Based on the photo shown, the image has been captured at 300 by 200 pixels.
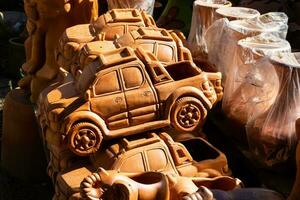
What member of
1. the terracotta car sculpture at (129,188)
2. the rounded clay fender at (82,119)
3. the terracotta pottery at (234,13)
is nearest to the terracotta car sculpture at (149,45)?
the rounded clay fender at (82,119)

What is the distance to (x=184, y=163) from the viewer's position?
4.73 feet

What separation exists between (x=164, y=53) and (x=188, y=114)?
22cm

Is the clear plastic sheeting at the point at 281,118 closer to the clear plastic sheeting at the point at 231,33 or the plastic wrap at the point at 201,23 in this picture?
the clear plastic sheeting at the point at 231,33

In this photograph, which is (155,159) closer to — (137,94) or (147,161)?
(147,161)

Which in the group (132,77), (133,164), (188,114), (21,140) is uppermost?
(132,77)

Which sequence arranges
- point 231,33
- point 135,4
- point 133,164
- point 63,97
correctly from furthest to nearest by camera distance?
point 135,4 → point 231,33 → point 63,97 → point 133,164

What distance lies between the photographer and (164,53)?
1576mm

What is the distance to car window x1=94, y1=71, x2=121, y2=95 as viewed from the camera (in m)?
1.43

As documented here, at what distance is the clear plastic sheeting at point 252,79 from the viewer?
1.57m

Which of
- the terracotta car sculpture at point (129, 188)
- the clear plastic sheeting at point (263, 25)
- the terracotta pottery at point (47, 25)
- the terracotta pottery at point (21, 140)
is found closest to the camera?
the terracotta car sculpture at point (129, 188)

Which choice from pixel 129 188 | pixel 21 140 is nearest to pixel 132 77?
pixel 129 188

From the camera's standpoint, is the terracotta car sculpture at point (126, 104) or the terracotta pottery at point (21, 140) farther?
the terracotta pottery at point (21, 140)

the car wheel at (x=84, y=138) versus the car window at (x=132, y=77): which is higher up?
the car window at (x=132, y=77)

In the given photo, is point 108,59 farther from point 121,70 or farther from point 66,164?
point 66,164
